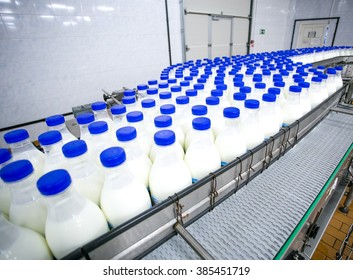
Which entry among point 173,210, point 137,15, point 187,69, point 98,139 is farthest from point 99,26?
point 173,210

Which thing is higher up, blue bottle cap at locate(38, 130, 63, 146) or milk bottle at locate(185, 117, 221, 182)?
blue bottle cap at locate(38, 130, 63, 146)

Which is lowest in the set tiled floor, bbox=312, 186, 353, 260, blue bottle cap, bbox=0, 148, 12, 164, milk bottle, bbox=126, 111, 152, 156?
tiled floor, bbox=312, 186, 353, 260

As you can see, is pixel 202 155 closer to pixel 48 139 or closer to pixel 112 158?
pixel 112 158

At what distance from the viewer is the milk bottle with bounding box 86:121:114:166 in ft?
1.77

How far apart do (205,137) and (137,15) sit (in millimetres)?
2602

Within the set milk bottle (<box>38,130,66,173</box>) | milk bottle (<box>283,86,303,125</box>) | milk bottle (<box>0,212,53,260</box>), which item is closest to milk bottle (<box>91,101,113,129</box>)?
milk bottle (<box>38,130,66,173</box>)

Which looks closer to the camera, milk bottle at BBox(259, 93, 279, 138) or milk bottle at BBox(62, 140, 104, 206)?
milk bottle at BBox(62, 140, 104, 206)

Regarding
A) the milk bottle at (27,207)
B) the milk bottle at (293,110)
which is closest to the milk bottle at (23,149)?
the milk bottle at (27,207)

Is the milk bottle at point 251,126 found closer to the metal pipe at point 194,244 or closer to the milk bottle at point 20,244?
the metal pipe at point 194,244

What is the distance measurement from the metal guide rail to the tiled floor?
5.54ft

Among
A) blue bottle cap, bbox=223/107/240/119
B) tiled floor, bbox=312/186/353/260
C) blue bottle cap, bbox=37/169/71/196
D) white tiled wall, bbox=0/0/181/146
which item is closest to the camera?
blue bottle cap, bbox=37/169/71/196

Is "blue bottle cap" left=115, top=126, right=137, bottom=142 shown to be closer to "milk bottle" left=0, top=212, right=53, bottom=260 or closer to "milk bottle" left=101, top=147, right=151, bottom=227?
"milk bottle" left=101, top=147, right=151, bottom=227

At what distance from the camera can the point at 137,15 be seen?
2.47 m

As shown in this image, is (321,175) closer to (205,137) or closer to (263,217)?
(263,217)
